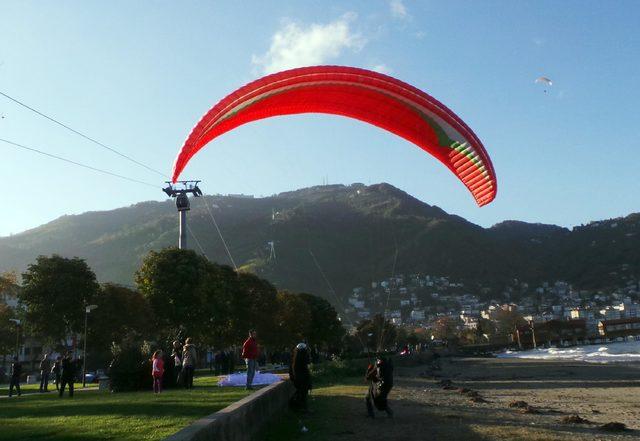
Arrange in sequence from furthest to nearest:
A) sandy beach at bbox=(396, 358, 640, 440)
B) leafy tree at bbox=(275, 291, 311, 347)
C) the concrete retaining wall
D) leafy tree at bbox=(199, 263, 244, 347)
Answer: leafy tree at bbox=(275, 291, 311, 347) → leafy tree at bbox=(199, 263, 244, 347) → sandy beach at bbox=(396, 358, 640, 440) → the concrete retaining wall

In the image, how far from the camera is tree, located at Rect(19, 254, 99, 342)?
3591cm

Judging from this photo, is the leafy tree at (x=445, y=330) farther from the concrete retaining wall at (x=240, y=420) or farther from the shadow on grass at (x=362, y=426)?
the concrete retaining wall at (x=240, y=420)

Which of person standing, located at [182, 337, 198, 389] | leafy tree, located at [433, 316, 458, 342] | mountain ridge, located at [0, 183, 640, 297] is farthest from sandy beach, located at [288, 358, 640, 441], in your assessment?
leafy tree, located at [433, 316, 458, 342]

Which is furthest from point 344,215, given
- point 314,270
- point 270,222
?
point 314,270

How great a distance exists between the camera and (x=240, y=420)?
8938mm

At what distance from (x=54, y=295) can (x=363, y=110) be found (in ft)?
83.3

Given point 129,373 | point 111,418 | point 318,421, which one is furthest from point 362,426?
point 129,373

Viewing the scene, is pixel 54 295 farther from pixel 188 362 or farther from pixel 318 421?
pixel 318 421

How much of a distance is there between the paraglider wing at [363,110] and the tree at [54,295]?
23.2 metres

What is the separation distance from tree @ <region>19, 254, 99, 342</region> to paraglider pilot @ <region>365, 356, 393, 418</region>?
91.5 ft

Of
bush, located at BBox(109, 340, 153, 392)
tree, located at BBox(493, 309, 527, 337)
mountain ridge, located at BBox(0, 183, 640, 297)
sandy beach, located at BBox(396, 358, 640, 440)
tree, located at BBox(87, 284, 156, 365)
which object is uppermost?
mountain ridge, located at BBox(0, 183, 640, 297)

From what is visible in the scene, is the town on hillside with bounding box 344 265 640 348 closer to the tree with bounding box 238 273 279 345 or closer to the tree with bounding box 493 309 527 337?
the tree with bounding box 493 309 527 337

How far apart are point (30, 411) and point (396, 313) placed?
533ft

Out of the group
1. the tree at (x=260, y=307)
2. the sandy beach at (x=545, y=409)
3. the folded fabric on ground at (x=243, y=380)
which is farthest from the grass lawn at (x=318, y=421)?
the tree at (x=260, y=307)
